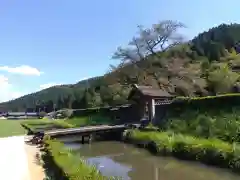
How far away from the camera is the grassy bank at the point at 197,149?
1459 centimetres

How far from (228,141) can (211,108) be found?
19.3 feet

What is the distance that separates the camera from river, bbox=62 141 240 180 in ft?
45.7

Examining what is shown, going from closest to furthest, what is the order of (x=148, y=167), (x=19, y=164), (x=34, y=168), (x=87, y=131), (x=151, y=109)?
(x=34, y=168), (x=19, y=164), (x=148, y=167), (x=87, y=131), (x=151, y=109)

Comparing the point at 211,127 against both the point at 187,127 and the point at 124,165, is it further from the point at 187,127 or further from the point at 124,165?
the point at 124,165

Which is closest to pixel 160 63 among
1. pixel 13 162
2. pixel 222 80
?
pixel 222 80

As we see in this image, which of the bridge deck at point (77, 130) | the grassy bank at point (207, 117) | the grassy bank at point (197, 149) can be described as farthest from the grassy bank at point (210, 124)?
the bridge deck at point (77, 130)

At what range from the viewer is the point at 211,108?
23.8m

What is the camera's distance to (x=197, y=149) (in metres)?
17.0

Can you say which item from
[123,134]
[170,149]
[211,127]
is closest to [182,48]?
[123,134]

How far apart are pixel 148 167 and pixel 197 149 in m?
2.88

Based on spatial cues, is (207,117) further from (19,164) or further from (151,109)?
(19,164)

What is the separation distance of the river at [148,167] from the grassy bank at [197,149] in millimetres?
496

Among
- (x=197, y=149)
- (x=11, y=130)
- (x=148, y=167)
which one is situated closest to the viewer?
(x=148, y=167)

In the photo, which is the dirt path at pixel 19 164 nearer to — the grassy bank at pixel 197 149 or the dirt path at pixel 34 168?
the dirt path at pixel 34 168
